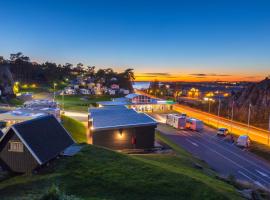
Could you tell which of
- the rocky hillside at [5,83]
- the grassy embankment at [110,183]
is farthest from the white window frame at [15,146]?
the rocky hillside at [5,83]

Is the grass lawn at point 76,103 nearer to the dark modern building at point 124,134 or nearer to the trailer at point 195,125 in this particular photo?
the trailer at point 195,125

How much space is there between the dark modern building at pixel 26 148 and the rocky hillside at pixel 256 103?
195 feet

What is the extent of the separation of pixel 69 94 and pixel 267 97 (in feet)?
254

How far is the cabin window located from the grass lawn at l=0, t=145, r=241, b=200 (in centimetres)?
187

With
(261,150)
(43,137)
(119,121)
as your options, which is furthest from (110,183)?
(261,150)

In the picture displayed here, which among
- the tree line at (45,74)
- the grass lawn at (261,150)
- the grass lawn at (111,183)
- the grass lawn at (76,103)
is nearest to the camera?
the grass lawn at (111,183)

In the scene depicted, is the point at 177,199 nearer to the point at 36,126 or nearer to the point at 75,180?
the point at 75,180

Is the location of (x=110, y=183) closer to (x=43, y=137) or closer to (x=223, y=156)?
(x=43, y=137)

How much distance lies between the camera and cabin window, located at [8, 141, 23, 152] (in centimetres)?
1928

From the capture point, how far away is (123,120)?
3584cm

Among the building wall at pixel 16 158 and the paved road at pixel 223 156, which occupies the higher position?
the building wall at pixel 16 158

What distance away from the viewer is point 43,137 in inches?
816

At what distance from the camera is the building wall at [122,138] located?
33562 millimetres

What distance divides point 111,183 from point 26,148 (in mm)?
6440
